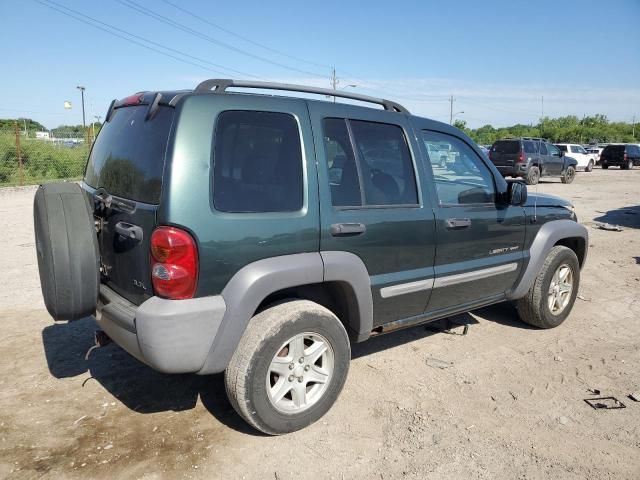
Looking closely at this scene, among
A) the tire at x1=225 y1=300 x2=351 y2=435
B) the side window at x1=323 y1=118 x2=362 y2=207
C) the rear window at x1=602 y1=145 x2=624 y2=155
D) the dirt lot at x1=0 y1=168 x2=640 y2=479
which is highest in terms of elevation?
the rear window at x1=602 y1=145 x2=624 y2=155

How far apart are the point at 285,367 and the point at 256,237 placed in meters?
0.79

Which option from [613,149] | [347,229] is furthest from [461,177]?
[613,149]

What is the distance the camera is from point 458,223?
3.59m

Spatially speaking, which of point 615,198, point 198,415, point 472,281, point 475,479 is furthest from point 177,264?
point 615,198

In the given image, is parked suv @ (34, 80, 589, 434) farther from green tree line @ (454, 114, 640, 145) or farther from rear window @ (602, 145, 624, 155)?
green tree line @ (454, 114, 640, 145)

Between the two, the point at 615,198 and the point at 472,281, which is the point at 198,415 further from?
the point at 615,198

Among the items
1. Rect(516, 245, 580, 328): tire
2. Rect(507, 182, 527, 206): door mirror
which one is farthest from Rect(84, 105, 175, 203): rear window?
Rect(516, 245, 580, 328): tire

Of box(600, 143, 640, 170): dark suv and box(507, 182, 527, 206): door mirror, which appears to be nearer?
box(507, 182, 527, 206): door mirror

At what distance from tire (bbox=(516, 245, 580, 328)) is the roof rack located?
6.65 ft

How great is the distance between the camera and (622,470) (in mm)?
2684

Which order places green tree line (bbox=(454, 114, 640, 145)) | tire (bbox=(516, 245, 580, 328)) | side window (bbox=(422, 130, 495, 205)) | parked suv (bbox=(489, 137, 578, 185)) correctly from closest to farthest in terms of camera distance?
side window (bbox=(422, 130, 495, 205)) < tire (bbox=(516, 245, 580, 328)) < parked suv (bbox=(489, 137, 578, 185)) < green tree line (bbox=(454, 114, 640, 145))

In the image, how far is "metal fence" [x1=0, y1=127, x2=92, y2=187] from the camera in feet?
53.0

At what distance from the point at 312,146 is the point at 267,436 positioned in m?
1.71

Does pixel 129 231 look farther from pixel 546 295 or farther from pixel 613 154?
pixel 613 154
